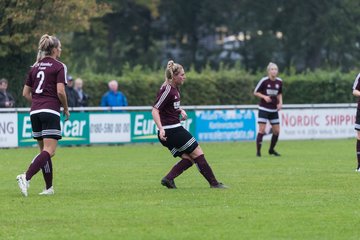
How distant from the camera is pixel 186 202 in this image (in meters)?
12.3

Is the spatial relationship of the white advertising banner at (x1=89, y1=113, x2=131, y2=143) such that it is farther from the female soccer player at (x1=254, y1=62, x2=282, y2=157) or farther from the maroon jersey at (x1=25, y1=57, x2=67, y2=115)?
the maroon jersey at (x1=25, y1=57, x2=67, y2=115)

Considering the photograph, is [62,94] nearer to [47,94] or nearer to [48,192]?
[47,94]

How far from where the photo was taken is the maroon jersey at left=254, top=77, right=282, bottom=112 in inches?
909

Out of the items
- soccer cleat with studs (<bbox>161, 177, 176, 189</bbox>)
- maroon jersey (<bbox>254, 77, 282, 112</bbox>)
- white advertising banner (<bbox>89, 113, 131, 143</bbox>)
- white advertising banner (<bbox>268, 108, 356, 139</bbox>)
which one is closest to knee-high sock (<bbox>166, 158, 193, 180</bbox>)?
soccer cleat with studs (<bbox>161, 177, 176, 189</bbox>)

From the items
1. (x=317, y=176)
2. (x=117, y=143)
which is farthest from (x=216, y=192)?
(x=117, y=143)

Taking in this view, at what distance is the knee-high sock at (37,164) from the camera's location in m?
12.9

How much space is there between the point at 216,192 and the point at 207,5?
46.3m

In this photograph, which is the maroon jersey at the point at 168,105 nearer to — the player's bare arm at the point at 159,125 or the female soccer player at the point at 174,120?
the female soccer player at the point at 174,120

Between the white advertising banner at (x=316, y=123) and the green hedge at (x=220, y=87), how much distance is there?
13.2 feet

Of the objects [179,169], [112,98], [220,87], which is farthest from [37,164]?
[220,87]

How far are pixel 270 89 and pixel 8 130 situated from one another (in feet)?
23.2

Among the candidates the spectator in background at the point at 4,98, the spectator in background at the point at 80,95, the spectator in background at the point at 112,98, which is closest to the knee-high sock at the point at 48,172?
the spectator in background at the point at 4,98

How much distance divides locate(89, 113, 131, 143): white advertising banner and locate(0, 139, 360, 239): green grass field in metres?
6.76

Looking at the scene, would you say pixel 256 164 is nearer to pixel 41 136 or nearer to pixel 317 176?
pixel 317 176
